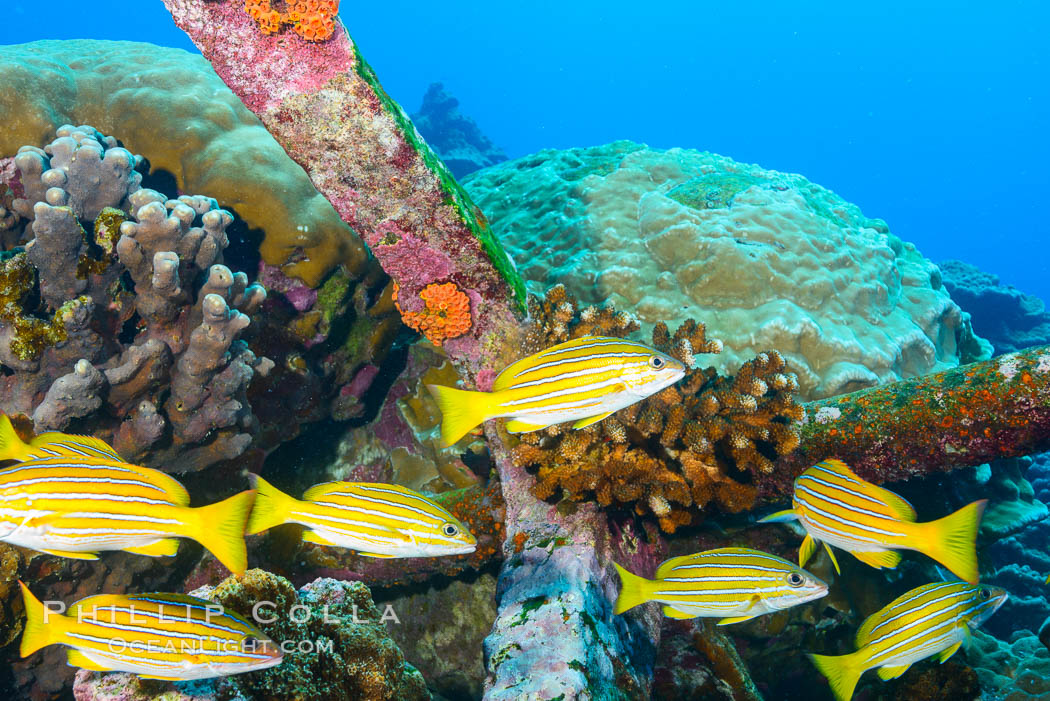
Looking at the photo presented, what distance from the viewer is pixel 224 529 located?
184 centimetres

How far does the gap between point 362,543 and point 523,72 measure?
152074 mm

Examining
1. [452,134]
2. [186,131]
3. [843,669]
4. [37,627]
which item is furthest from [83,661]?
[452,134]

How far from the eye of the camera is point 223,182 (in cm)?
464

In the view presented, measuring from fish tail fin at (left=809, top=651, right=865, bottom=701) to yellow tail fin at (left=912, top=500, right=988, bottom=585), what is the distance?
799 mm

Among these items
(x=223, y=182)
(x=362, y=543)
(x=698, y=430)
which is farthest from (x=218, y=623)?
(x=223, y=182)

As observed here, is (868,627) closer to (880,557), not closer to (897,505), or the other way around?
(880,557)

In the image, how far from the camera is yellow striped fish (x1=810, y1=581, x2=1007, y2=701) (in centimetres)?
273

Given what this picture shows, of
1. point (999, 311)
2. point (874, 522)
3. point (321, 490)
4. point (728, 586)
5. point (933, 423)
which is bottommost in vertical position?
point (728, 586)

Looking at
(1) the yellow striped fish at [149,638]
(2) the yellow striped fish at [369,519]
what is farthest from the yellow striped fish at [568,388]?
(1) the yellow striped fish at [149,638]

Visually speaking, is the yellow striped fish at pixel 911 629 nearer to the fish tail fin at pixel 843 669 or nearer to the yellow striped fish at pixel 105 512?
the fish tail fin at pixel 843 669

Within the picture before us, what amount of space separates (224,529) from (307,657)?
2.84 ft

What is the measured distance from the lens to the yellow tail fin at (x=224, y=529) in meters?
1.82

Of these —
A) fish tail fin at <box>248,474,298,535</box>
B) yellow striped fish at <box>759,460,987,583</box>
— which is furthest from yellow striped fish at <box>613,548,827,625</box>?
fish tail fin at <box>248,474,298,535</box>

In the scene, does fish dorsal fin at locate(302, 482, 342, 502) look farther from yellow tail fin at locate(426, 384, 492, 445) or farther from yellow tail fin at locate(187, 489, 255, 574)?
yellow tail fin at locate(426, 384, 492, 445)
